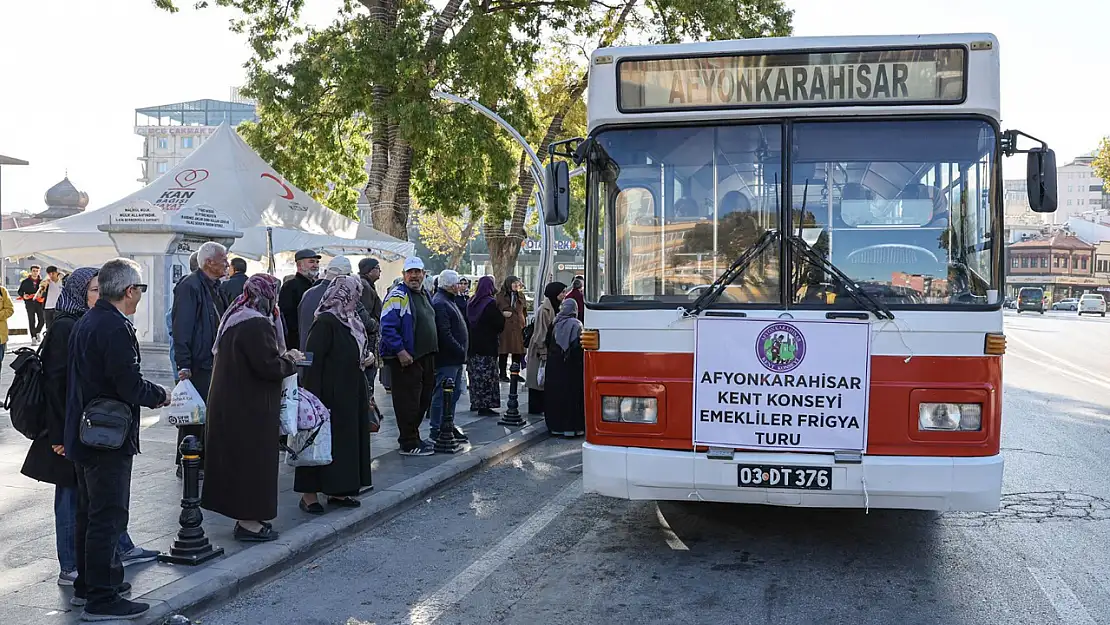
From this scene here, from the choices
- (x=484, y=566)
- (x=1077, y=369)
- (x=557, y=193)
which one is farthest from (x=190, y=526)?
(x=1077, y=369)

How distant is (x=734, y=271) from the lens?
622 cm

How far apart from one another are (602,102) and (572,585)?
2939mm

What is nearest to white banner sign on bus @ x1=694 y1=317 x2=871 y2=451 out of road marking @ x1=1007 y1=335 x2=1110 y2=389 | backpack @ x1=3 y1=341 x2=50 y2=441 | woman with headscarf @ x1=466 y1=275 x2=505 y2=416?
backpack @ x1=3 y1=341 x2=50 y2=441

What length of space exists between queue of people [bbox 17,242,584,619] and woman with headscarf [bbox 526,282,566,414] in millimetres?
1183

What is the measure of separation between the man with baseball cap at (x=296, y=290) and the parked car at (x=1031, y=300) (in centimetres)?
7247

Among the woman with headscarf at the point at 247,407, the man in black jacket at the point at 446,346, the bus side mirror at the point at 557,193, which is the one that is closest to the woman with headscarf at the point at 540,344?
the man in black jacket at the point at 446,346

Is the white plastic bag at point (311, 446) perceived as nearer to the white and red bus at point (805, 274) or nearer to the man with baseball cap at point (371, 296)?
the white and red bus at point (805, 274)

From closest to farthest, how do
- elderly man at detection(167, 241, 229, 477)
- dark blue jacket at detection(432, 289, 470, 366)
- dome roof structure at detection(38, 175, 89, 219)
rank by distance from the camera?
elderly man at detection(167, 241, 229, 477) < dark blue jacket at detection(432, 289, 470, 366) < dome roof structure at detection(38, 175, 89, 219)

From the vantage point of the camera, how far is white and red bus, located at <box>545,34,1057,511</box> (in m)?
6.00

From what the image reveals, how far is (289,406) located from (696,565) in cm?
274

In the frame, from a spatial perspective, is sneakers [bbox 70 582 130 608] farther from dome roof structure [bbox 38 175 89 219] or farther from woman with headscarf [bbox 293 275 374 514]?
dome roof structure [bbox 38 175 89 219]

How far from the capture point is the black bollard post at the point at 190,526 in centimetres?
596

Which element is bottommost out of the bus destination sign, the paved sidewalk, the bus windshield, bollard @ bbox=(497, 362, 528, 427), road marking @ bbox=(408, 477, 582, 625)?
road marking @ bbox=(408, 477, 582, 625)

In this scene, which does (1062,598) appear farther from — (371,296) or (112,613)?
(371,296)
